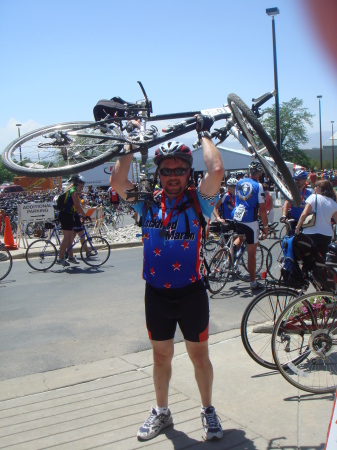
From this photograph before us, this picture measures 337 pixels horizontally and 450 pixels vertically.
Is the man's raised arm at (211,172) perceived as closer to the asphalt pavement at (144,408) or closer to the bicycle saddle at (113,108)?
the bicycle saddle at (113,108)

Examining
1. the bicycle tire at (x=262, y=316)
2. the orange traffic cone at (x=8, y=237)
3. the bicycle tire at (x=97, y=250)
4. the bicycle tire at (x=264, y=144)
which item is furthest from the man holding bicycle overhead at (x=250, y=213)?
the orange traffic cone at (x=8, y=237)

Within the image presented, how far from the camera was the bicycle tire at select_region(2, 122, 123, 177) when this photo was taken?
403 cm

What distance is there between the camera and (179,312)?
3.45 meters

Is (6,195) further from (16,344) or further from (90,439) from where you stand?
(90,439)

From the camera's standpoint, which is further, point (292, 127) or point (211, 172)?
point (292, 127)

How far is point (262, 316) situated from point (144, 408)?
1.59 metres

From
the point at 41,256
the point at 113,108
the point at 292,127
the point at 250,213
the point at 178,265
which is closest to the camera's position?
the point at 178,265

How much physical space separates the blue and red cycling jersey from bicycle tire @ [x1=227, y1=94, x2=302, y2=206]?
621mm

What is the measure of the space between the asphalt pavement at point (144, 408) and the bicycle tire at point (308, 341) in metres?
0.15

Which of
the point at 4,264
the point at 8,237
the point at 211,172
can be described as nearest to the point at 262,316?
the point at 211,172

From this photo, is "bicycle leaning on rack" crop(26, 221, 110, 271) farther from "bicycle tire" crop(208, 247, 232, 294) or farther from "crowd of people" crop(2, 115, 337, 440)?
"crowd of people" crop(2, 115, 337, 440)

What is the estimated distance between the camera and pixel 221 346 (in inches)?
215

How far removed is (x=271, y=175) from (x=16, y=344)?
3.70 meters

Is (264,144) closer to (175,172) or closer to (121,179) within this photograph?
(175,172)
